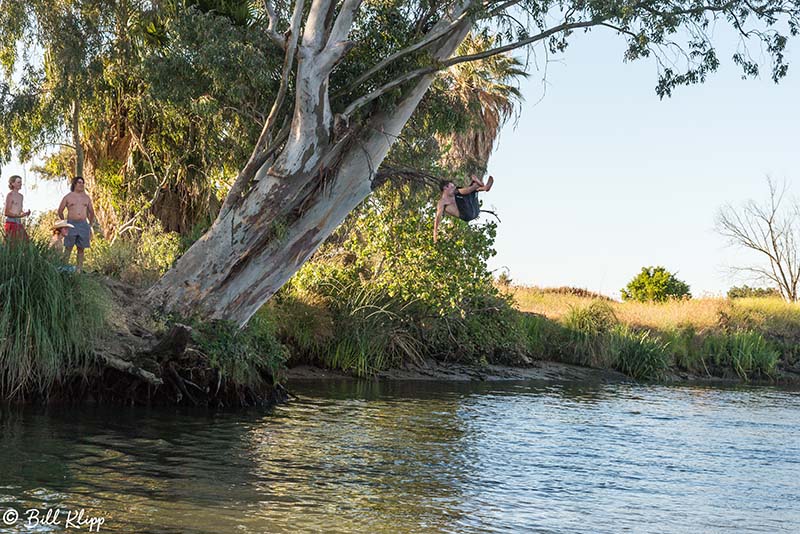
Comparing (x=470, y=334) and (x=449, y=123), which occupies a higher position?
(x=449, y=123)

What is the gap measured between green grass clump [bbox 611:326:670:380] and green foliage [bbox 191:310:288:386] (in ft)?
46.0

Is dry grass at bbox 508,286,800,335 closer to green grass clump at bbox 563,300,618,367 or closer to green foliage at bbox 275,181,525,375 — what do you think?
green grass clump at bbox 563,300,618,367

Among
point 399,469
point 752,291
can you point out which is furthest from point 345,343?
point 752,291

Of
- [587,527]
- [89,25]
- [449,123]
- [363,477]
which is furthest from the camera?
[89,25]

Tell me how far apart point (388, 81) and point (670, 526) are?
12.0m

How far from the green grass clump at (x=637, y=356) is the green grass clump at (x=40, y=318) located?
→ 59.1ft

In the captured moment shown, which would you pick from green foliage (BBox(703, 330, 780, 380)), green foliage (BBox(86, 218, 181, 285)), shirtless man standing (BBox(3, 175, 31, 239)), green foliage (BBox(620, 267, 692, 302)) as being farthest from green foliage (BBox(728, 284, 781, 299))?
shirtless man standing (BBox(3, 175, 31, 239))

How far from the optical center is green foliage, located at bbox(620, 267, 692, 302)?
1754 inches

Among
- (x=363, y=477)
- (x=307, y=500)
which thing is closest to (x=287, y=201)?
(x=363, y=477)

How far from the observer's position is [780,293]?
167ft

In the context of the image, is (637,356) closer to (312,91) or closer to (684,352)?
(684,352)

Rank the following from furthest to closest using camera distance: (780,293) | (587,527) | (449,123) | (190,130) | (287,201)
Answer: (780,293), (190,130), (449,123), (287,201), (587,527)

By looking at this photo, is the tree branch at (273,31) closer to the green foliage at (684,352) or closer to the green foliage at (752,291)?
the green foliage at (684,352)

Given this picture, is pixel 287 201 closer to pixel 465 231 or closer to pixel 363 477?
pixel 465 231
